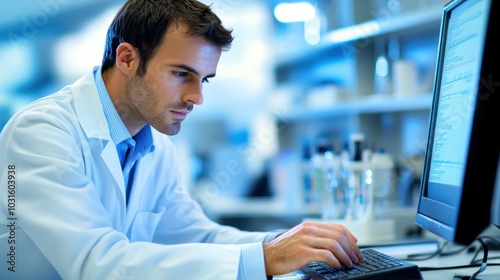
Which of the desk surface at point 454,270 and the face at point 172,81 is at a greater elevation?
the face at point 172,81

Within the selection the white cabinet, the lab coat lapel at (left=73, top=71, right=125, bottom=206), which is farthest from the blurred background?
the lab coat lapel at (left=73, top=71, right=125, bottom=206)

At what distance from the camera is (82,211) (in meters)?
0.95

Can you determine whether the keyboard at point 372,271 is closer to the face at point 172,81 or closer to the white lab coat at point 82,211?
the white lab coat at point 82,211

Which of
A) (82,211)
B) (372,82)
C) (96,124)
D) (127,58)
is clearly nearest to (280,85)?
(372,82)

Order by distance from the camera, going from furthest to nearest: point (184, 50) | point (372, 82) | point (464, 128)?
point (372, 82) < point (184, 50) < point (464, 128)

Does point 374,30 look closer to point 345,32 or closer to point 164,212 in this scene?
point 345,32

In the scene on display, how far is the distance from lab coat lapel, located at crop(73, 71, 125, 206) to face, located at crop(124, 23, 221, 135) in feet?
0.41

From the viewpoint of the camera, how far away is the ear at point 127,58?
1.34m

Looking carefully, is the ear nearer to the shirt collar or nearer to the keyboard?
the shirt collar

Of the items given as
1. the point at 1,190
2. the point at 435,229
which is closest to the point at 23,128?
the point at 1,190

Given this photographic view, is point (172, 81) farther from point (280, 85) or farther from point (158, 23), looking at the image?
point (280, 85)

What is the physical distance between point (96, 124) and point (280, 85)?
3.11m

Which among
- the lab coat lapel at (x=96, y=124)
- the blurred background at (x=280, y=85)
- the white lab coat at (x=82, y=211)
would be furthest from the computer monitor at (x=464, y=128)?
the blurred background at (x=280, y=85)

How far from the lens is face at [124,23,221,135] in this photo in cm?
128
